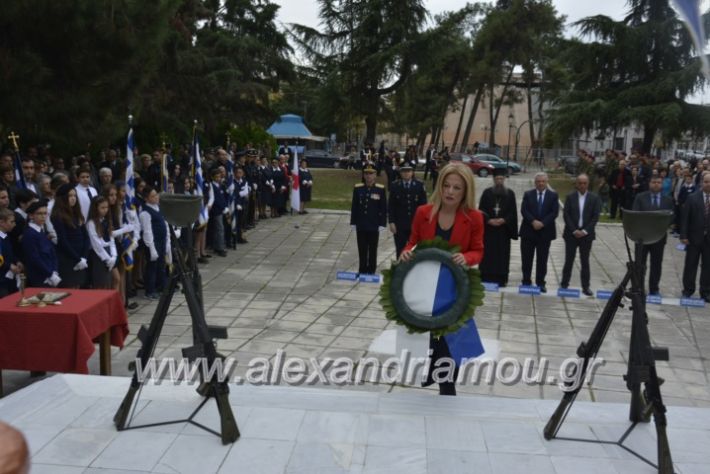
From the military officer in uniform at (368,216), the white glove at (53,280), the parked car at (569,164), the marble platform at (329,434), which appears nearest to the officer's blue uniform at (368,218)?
the military officer in uniform at (368,216)

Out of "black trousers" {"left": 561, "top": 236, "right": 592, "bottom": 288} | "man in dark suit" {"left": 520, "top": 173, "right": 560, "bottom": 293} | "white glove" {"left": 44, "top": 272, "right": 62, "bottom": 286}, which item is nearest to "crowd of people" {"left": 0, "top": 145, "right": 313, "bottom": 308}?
"white glove" {"left": 44, "top": 272, "right": 62, "bottom": 286}

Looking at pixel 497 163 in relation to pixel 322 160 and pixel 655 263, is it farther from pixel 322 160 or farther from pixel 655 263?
pixel 655 263

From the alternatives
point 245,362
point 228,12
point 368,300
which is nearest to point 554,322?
point 368,300

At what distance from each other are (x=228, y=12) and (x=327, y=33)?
5967 mm

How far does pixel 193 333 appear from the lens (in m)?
4.42

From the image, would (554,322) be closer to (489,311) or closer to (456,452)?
(489,311)

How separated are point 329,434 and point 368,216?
22.9ft

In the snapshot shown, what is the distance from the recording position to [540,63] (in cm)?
4653

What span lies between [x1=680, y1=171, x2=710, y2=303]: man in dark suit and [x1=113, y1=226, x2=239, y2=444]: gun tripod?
26.8 ft

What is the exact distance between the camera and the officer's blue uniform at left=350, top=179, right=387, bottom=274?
37.0 feet

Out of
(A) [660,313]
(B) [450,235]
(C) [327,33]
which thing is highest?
(C) [327,33]

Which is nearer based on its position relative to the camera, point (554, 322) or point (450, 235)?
point (450, 235)

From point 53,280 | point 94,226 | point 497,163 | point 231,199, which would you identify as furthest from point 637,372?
point 497,163

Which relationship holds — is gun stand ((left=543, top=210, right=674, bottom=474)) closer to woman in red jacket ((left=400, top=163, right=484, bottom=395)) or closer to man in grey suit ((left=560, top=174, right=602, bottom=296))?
woman in red jacket ((left=400, top=163, right=484, bottom=395))
